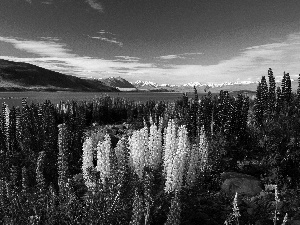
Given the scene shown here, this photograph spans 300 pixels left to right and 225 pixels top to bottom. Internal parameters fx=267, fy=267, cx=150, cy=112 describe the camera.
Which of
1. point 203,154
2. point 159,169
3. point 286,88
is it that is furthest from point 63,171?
point 286,88

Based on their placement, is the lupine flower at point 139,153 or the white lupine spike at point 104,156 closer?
the white lupine spike at point 104,156

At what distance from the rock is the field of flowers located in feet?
1.03

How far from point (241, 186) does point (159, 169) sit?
11.6ft

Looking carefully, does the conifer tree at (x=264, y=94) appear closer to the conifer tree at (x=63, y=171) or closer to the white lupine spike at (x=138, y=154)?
the white lupine spike at (x=138, y=154)

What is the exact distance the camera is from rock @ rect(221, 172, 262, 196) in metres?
11.1

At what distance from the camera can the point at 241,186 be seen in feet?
37.2

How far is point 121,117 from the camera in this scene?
3700 cm

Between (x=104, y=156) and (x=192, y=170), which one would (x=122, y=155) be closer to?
(x=104, y=156)

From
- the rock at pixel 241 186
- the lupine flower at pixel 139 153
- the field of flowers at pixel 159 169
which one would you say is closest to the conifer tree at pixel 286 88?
the field of flowers at pixel 159 169

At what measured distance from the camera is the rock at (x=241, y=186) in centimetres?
1112

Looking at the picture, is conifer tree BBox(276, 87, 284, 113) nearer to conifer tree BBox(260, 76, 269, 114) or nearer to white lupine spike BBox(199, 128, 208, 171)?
conifer tree BBox(260, 76, 269, 114)

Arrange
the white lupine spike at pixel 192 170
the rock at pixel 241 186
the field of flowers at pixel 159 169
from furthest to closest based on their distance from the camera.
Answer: the rock at pixel 241 186
the white lupine spike at pixel 192 170
the field of flowers at pixel 159 169

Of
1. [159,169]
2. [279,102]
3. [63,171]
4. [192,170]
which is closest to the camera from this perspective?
[63,171]

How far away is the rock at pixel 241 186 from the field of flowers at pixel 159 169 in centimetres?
31
